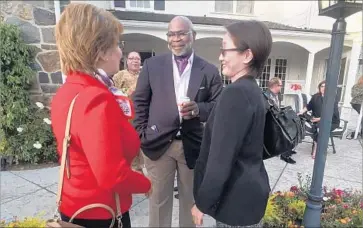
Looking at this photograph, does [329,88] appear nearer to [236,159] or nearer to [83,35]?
[236,159]

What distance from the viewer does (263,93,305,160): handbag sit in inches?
61.3

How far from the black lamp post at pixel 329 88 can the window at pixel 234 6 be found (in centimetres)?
811

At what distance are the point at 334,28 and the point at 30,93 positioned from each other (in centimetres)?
455

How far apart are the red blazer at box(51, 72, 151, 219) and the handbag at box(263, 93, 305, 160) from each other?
75 cm

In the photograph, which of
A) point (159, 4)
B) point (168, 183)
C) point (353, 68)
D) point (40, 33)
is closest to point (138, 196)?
point (168, 183)

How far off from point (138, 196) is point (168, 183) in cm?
124

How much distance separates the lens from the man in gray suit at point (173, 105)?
225 centimetres

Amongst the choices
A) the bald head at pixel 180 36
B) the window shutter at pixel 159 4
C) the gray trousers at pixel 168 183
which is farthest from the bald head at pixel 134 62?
the window shutter at pixel 159 4

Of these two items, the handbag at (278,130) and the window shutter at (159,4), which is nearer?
the handbag at (278,130)

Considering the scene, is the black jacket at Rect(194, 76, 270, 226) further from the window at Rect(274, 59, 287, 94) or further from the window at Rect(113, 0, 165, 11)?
the window at Rect(274, 59, 287, 94)

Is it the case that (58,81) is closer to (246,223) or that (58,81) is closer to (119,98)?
(119,98)

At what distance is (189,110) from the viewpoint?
2.09 meters

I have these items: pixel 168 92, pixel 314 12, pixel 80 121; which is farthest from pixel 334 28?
pixel 314 12

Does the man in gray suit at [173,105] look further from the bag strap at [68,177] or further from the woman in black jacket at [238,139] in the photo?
the bag strap at [68,177]
